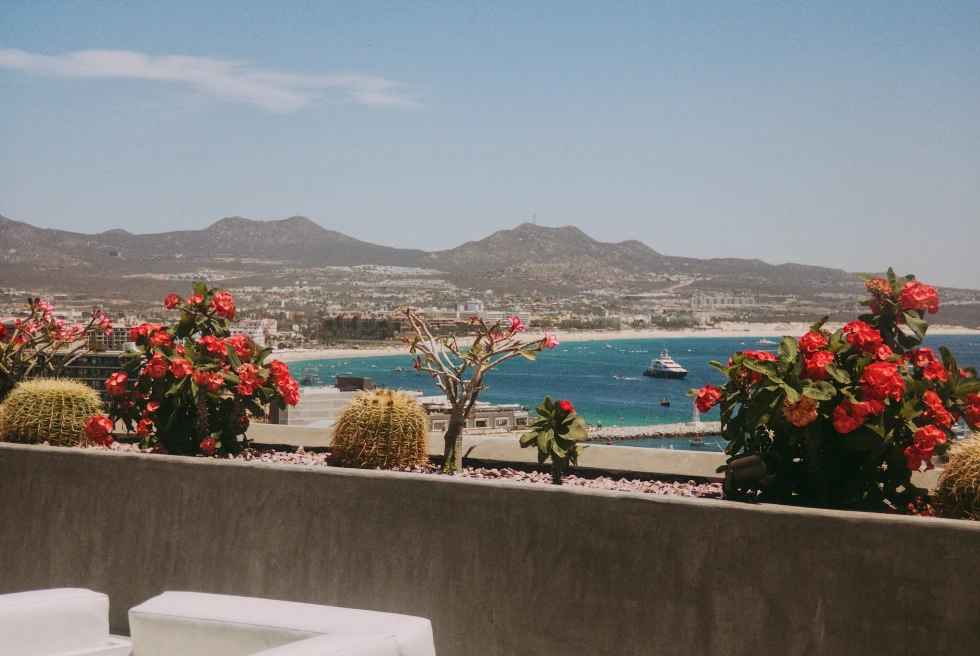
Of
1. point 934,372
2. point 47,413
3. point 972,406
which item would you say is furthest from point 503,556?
point 47,413

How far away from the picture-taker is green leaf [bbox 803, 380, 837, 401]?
166 inches

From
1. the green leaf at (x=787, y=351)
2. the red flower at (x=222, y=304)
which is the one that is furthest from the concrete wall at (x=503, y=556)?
the red flower at (x=222, y=304)

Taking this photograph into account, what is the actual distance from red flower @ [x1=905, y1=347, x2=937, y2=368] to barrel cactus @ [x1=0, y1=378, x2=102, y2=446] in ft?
14.7

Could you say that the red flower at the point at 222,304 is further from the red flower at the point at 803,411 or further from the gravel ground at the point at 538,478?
the red flower at the point at 803,411

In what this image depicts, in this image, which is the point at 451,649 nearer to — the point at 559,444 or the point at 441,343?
the point at 559,444

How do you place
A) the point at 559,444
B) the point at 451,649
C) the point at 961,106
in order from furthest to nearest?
the point at 961,106 → the point at 559,444 → the point at 451,649

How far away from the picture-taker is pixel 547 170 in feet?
600

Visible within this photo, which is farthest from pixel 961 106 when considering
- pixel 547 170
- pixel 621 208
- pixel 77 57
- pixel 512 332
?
pixel 512 332

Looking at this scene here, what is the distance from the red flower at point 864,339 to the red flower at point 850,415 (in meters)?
0.27

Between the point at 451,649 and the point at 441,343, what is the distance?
7.87 ft

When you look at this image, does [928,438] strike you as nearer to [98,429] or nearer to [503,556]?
[503,556]

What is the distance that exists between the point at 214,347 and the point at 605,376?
103350 millimetres

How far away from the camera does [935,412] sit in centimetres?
432

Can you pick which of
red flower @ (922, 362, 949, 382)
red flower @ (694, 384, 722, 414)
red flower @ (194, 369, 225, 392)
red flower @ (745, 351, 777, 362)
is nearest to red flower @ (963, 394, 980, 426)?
red flower @ (922, 362, 949, 382)
